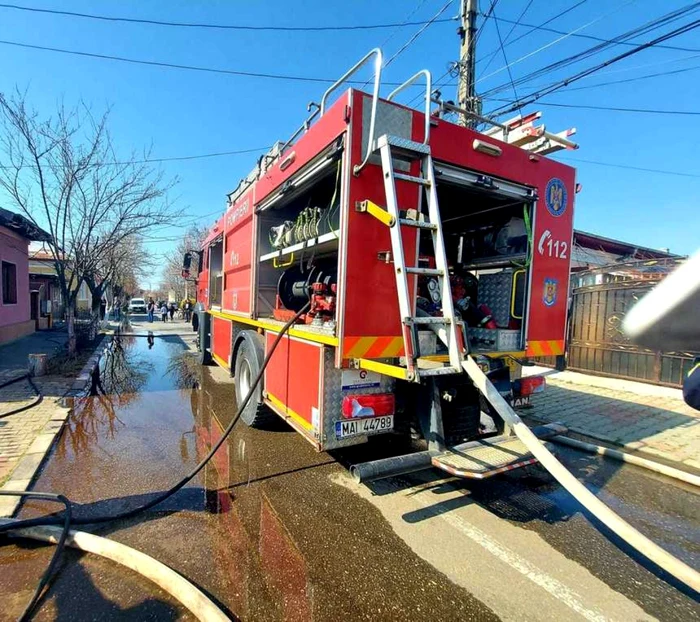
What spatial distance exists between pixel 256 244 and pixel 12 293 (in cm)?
1277

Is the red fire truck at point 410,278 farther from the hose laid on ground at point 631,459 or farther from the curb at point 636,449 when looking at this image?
the curb at point 636,449

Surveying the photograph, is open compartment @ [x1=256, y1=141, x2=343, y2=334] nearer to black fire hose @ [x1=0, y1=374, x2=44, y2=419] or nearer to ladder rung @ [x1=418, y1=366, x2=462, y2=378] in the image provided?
ladder rung @ [x1=418, y1=366, x2=462, y2=378]

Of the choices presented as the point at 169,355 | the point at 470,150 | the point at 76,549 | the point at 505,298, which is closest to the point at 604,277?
the point at 505,298

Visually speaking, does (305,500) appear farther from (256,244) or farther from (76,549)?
(256,244)

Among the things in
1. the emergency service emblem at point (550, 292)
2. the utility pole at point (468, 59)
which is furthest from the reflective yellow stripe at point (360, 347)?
the utility pole at point (468, 59)

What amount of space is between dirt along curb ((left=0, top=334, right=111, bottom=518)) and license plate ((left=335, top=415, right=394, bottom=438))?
258 centimetres

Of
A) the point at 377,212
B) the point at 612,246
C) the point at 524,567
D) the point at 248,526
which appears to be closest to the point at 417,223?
the point at 377,212

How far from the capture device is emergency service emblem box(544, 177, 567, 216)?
4031 millimetres

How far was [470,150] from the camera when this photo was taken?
11.4 feet

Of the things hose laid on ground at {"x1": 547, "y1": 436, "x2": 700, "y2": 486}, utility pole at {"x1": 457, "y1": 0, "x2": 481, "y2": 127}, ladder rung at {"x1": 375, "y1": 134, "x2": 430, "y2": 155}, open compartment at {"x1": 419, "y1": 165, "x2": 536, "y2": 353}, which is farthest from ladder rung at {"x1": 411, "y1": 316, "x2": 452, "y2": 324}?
utility pole at {"x1": 457, "y1": 0, "x2": 481, "y2": 127}

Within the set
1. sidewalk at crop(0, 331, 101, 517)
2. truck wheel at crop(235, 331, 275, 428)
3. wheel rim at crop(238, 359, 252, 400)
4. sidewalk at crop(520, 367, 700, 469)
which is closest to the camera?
sidewalk at crop(0, 331, 101, 517)

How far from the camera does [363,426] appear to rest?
3.28 meters

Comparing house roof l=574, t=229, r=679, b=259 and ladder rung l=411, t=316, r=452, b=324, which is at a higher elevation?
house roof l=574, t=229, r=679, b=259

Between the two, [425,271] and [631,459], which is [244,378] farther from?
[631,459]
